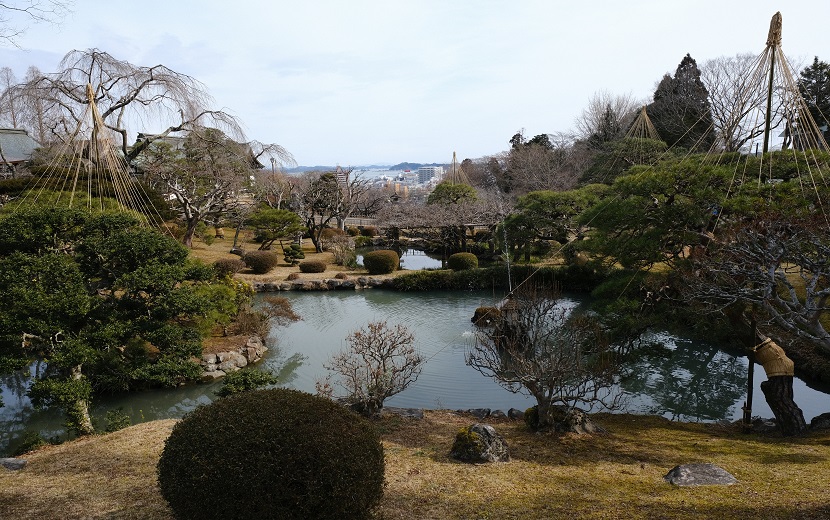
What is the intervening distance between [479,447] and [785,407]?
4.36 meters

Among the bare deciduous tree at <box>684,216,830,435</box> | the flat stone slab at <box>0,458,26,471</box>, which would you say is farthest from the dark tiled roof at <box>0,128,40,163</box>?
the bare deciduous tree at <box>684,216,830,435</box>

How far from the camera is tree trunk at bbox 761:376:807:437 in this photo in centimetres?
705

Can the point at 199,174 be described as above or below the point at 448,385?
above

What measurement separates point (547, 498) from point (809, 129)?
588 centimetres

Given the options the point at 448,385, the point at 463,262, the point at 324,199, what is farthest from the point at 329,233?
the point at 448,385

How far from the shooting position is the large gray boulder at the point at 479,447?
5816mm

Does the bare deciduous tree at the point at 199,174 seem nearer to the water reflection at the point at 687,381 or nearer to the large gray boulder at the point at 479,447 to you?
the water reflection at the point at 687,381

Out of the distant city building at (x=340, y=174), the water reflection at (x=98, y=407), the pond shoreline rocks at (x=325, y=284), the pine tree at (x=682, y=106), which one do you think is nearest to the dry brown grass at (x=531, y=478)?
the water reflection at (x=98, y=407)

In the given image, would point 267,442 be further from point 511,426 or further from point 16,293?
point 16,293

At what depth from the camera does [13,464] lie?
5.88 metres

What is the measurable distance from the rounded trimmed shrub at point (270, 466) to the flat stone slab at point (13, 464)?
3463mm

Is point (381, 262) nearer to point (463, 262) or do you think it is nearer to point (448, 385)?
point (463, 262)

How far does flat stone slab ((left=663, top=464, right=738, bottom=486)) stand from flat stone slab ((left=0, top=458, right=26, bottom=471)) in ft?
22.2

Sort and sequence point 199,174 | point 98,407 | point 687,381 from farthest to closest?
point 199,174 → point 687,381 → point 98,407
